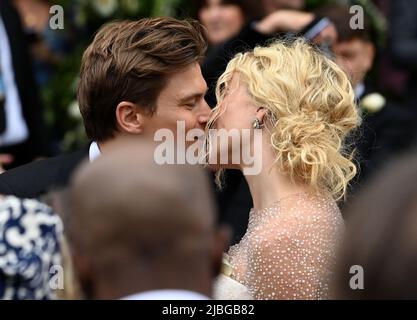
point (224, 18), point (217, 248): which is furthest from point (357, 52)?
point (217, 248)

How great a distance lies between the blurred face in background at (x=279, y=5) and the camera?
6.02m

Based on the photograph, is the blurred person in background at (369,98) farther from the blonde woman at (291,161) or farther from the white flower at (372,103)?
the blonde woman at (291,161)

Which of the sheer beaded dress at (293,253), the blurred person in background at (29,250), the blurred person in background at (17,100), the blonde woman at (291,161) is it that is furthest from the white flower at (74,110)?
the blurred person in background at (29,250)

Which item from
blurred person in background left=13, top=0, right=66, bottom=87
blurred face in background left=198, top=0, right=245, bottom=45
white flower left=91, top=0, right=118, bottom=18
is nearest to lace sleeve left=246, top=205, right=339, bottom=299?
blurred face in background left=198, top=0, right=245, bottom=45

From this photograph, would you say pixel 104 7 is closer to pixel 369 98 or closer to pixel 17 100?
pixel 17 100

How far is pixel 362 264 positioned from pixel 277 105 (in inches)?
65.2

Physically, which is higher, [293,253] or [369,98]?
[293,253]

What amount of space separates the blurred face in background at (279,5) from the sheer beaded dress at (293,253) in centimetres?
287

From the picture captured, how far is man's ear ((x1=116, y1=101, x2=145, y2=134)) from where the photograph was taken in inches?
150

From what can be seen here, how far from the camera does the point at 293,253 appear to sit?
3199 millimetres

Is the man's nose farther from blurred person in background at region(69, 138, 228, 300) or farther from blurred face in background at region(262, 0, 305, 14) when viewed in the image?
blurred face in background at region(262, 0, 305, 14)

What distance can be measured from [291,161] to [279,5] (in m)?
2.81

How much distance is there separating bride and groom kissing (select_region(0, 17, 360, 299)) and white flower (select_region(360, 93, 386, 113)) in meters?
1.74
